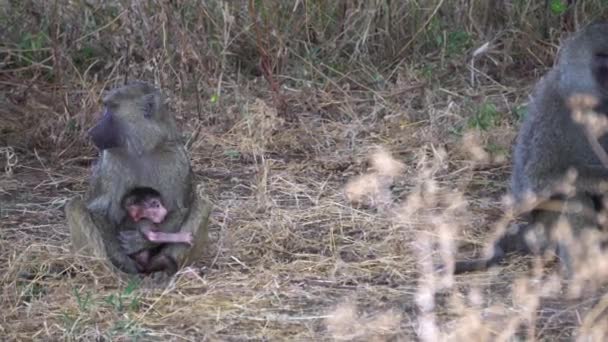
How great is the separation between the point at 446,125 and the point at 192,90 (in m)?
1.60

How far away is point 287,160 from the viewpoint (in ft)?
22.0

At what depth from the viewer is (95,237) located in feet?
16.1

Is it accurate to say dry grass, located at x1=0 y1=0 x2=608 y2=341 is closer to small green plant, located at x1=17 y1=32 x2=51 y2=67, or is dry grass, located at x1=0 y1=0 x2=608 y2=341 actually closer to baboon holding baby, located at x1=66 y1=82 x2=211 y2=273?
small green plant, located at x1=17 y1=32 x2=51 y2=67

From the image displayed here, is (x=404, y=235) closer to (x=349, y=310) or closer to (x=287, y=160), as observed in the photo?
(x=349, y=310)

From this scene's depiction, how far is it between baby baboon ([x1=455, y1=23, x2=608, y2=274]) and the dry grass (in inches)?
5.4

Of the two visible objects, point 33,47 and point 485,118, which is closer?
point 485,118

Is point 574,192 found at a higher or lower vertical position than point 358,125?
higher

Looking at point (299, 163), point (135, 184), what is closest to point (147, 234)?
point (135, 184)

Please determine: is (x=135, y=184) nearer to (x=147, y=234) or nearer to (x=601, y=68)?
(x=147, y=234)

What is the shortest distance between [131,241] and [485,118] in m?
2.63

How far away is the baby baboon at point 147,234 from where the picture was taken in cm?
480

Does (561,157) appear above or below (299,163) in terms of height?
above

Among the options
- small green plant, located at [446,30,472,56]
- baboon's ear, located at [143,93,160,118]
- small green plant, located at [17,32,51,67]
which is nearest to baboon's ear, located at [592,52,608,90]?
baboon's ear, located at [143,93,160,118]

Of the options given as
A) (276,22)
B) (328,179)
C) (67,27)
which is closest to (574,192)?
(328,179)
